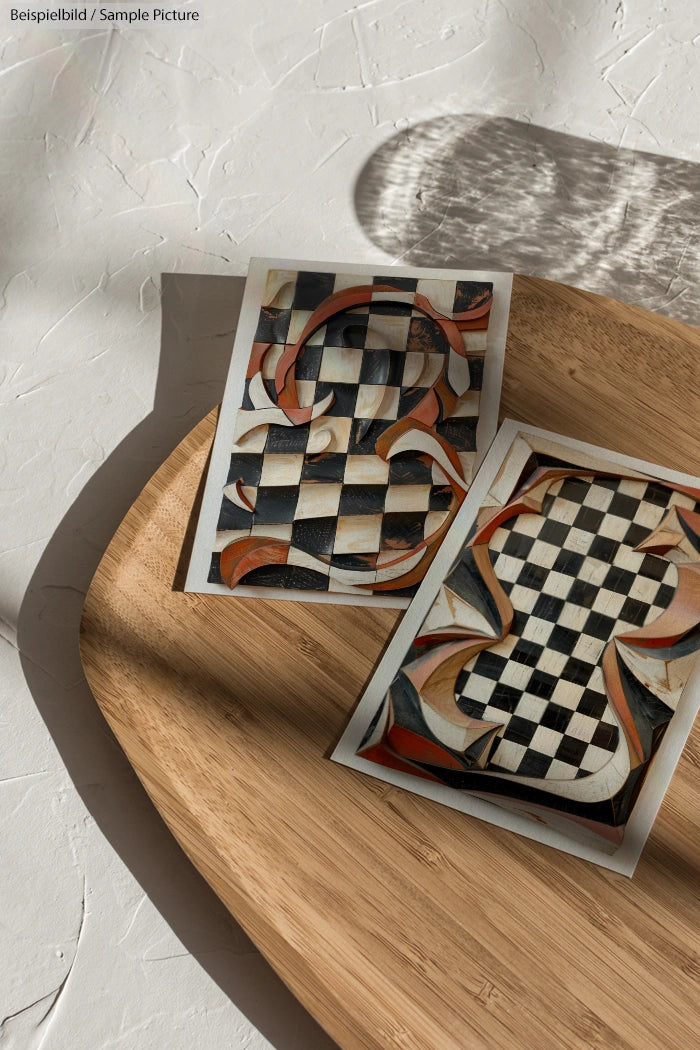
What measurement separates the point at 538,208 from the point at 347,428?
0.35 m

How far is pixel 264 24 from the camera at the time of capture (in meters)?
0.95

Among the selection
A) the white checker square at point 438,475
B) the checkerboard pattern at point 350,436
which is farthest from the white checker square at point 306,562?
the white checker square at point 438,475

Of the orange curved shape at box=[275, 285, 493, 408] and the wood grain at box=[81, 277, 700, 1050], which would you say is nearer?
the wood grain at box=[81, 277, 700, 1050]

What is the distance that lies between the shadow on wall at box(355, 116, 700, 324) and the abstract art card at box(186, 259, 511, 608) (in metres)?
0.15

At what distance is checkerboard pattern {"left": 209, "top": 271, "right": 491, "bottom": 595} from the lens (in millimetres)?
650

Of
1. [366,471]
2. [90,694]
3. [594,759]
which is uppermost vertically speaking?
[366,471]

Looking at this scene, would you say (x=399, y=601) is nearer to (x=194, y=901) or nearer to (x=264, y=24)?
(x=194, y=901)

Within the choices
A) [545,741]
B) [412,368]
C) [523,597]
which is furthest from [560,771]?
[412,368]

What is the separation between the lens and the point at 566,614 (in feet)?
2.03

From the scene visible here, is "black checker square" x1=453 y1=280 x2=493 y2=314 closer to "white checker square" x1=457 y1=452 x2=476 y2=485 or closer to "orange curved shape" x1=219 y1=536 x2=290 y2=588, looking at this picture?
"white checker square" x1=457 y1=452 x2=476 y2=485

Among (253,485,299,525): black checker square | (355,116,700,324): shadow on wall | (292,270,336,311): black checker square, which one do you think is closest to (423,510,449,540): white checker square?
(253,485,299,525): black checker square

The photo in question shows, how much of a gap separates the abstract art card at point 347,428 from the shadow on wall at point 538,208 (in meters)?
0.15

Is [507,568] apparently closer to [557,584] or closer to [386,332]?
[557,584]

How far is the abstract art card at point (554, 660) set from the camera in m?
0.58
